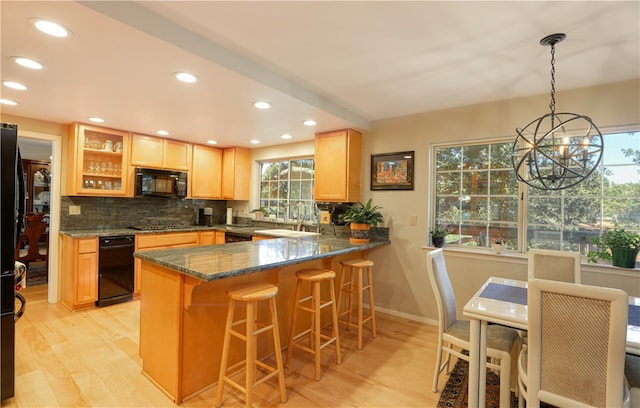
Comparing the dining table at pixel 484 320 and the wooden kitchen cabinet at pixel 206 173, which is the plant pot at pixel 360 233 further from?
the wooden kitchen cabinet at pixel 206 173

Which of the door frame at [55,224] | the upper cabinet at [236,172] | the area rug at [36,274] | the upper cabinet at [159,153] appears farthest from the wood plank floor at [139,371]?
the upper cabinet at [236,172]

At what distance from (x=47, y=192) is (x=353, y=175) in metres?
7.26

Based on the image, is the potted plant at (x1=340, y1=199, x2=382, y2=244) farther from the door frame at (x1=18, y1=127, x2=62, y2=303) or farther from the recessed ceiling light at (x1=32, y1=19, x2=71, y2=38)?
the door frame at (x1=18, y1=127, x2=62, y2=303)

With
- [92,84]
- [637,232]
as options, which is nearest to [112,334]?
[92,84]

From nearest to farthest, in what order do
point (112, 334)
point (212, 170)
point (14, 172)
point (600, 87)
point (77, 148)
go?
1. point (14, 172)
2. point (600, 87)
3. point (112, 334)
4. point (77, 148)
5. point (212, 170)

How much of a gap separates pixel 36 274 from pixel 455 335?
635 centimetres

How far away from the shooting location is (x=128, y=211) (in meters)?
4.41

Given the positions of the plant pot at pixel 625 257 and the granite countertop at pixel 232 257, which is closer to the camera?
the granite countertop at pixel 232 257

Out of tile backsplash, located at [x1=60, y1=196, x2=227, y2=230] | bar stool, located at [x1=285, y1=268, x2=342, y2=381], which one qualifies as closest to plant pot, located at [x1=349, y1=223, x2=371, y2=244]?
bar stool, located at [x1=285, y1=268, x2=342, y2=381]

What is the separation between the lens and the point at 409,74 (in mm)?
2477

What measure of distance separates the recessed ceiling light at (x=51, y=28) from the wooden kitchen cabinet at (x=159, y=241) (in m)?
2.67

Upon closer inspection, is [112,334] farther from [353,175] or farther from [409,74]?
[409,74]

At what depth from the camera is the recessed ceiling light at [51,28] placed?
1618mm

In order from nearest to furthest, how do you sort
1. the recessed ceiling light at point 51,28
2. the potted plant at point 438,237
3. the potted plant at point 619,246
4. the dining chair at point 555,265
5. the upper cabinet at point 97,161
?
the recessed ceiling light at point 51,28, the dining chair at point 555,265, the potted plant at point 619,246, the potted plant at point 438,237, the upper cabinet at point 97,161
